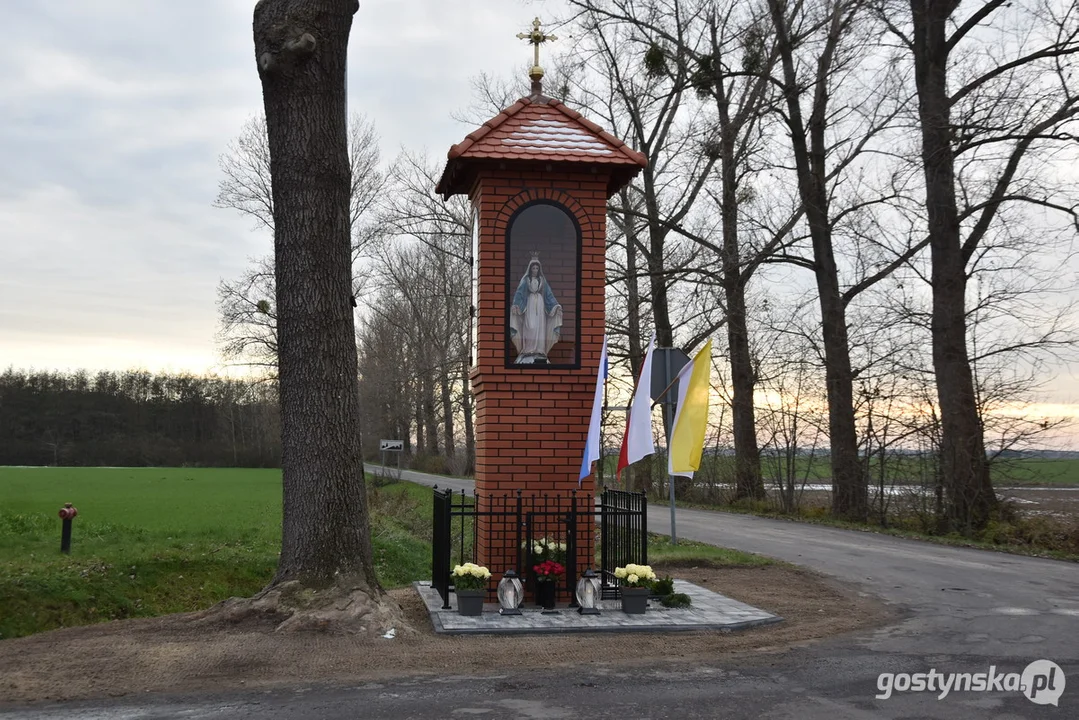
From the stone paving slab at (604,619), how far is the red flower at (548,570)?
32 centimetres

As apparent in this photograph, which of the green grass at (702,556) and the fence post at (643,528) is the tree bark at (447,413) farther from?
the fence post at (643,528)

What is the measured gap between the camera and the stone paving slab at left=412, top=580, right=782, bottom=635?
834 centimetres

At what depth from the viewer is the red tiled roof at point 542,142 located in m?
9.92

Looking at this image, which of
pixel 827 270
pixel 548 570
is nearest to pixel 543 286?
pixel 548 570

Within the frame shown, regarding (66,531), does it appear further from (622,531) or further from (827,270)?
(827,270)

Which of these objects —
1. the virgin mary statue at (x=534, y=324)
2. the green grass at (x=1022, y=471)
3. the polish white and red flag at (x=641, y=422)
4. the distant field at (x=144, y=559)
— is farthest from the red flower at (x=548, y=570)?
the green grass at (x=1022, y=471)

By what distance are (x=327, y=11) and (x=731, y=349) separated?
19.3 metres

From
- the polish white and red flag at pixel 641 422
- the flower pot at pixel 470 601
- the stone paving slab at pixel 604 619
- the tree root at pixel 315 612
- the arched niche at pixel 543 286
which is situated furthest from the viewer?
the arched niche at pixel 543 286

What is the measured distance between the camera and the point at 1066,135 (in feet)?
53.6

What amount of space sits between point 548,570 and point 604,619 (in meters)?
0.74

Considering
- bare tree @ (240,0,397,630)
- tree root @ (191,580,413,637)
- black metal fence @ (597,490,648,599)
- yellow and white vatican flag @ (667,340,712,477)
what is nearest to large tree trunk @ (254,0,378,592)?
bare tree @ (240,0,397,630)

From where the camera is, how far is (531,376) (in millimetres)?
9953

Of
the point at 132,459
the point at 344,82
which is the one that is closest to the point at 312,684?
the point at 344,82

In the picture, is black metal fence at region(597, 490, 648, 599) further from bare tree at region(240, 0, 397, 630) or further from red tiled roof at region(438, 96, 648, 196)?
red tiled roof at region(438, 96, 648, 196)
